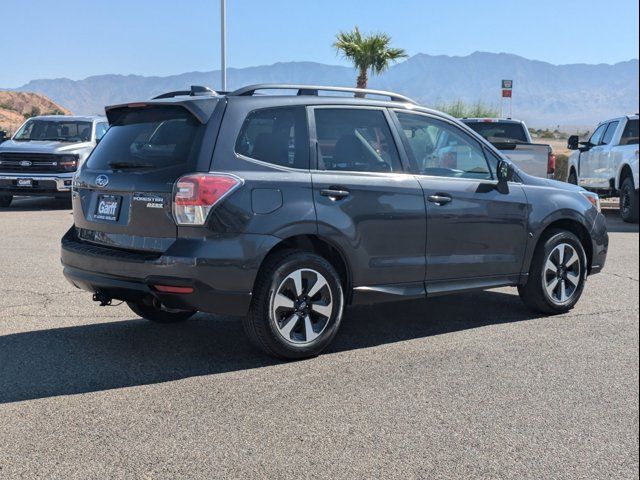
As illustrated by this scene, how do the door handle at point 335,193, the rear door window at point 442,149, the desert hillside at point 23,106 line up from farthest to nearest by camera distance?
1. the desert hillside at point 23,106
2. the rear door window at point 442,149
3. the door handle at point 335,193

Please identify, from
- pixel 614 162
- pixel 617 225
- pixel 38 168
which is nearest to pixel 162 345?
pixel 38 168

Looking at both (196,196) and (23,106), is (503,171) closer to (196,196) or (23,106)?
(196,196)

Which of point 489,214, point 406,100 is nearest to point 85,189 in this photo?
point 406,100

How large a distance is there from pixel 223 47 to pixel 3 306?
2063 cm

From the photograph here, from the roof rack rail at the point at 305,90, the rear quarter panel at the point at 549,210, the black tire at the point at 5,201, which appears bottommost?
the black tire at the point at 5,201

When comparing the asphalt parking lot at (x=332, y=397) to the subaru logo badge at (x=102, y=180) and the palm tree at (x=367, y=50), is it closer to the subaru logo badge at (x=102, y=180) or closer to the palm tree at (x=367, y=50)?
the subaru logo badge at (x=102, y=180)

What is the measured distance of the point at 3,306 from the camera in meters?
6.52

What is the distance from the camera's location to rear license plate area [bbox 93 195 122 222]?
16.4 ft

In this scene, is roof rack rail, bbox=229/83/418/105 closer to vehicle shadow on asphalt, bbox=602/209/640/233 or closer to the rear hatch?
the rear hatch

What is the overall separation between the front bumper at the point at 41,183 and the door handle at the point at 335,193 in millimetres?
10571

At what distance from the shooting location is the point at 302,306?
5023 mm

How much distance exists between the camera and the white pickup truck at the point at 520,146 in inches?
533

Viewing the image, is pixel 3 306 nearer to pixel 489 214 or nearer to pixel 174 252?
pixel 174 252

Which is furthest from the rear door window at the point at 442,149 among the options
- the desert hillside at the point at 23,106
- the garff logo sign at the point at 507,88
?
the desert hillside at the point at 23,106
